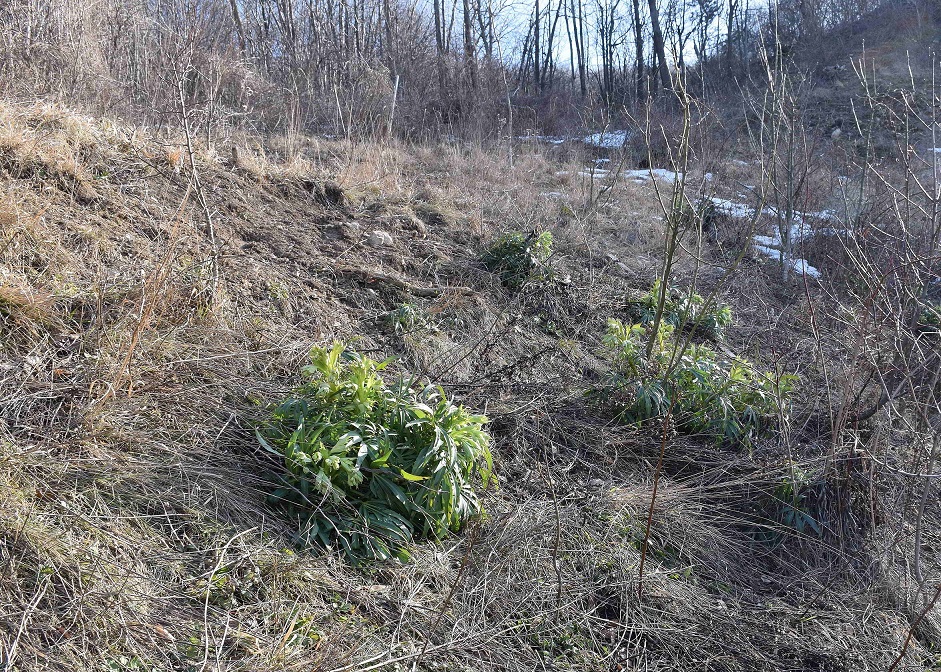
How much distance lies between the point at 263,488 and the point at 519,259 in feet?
11.2

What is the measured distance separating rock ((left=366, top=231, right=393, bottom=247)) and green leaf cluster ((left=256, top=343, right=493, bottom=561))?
255 centimetres

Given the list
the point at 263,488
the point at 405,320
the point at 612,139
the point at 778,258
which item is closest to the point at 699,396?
the point at 405,320

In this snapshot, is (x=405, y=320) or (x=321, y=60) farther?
(x=321, y=60)

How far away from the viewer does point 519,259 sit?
5598mm

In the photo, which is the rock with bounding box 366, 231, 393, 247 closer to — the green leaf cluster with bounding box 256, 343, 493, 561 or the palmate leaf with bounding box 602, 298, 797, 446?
the palmate leaf with bounding box 602, 298, 797, 446

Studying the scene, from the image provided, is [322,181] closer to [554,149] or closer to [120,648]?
[120,648]

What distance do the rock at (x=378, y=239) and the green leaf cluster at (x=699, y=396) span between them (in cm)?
228

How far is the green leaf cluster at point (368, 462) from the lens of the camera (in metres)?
2.66

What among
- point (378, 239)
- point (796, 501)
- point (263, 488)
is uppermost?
point (378, 239)

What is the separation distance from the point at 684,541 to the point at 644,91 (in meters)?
19.2

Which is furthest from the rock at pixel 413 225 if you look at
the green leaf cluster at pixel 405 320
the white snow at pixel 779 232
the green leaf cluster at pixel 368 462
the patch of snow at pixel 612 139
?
the patch of snow at pixel 612 139

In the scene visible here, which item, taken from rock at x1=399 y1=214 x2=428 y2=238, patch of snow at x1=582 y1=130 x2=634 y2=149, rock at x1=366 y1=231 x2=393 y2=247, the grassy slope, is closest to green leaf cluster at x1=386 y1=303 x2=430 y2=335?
the grassy slope

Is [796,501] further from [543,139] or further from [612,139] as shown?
[612,139]

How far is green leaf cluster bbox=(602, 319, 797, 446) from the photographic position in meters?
3.97
